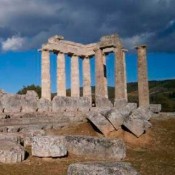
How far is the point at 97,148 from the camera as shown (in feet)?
48.6

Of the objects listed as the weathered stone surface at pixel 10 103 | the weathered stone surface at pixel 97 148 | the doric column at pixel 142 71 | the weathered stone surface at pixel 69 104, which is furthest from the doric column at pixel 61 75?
the weathered stone surface at pixel 97 148

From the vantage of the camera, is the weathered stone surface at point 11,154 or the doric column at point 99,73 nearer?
the weathered stone surface at point 11,154

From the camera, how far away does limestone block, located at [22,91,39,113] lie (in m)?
26.2

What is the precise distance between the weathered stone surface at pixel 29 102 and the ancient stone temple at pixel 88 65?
11869 millimetres

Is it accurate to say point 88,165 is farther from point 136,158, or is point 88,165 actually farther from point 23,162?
point 136,158

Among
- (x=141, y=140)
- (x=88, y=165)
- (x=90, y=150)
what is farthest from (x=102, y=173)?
(x=141, y=140)

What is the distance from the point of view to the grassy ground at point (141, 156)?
1225 cm

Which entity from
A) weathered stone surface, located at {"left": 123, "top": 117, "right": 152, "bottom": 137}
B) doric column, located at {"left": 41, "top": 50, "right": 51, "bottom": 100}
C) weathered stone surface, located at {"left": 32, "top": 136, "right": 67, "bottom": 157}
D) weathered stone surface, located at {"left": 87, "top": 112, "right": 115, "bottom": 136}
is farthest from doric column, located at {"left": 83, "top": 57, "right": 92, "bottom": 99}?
weathered stone surface, located at {"left": 32, "top": 136, "right": 67, "bottom": 157}

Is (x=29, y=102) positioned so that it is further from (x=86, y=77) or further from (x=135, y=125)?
(x=86, y=77)

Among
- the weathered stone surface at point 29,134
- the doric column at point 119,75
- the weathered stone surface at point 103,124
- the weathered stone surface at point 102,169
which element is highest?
the doric column at point 119,75

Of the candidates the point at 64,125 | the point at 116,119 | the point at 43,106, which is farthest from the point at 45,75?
the point at 116,119

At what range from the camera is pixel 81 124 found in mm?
20859

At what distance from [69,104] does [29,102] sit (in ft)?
14.7

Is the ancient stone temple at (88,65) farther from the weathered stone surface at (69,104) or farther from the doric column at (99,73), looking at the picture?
the weathered stone surface at (69,104)
